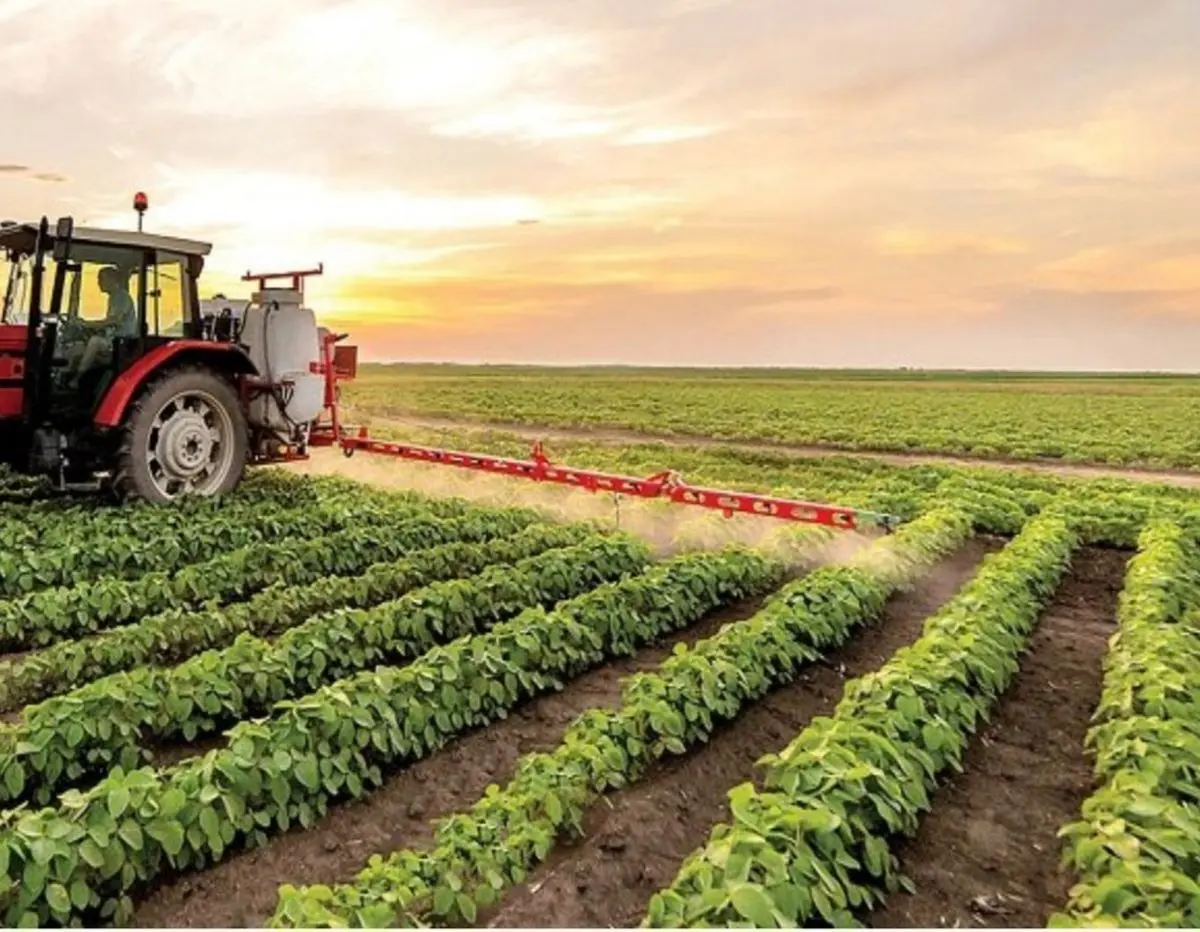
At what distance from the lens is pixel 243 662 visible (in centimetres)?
563

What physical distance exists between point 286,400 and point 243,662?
6.33 meters

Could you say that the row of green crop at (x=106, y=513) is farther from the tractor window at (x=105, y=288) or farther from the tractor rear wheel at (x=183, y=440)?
the tractor window at (x=105, y=288)

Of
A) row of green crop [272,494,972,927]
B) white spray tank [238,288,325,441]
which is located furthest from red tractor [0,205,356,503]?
row of green crop [272,494,972,927]

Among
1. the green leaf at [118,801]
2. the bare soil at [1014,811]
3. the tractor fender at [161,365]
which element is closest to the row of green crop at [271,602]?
the green leaf at [118,801]

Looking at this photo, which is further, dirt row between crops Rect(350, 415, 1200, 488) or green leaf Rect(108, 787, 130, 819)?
dirt row between crops Rect(350, 415, 1200, 488)

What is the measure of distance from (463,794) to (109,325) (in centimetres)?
734

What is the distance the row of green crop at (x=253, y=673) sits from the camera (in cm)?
466

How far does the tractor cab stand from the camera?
938cm

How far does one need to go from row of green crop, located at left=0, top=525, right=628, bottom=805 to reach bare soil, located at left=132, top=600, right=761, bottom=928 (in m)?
1.07

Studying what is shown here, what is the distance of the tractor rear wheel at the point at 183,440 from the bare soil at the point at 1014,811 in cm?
821

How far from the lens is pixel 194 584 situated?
7.61 meters

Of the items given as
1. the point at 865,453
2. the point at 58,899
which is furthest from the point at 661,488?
the point at 865,453

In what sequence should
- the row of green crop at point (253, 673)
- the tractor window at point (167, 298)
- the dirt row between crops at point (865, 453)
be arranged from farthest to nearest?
the dirt row between crops at point (865, 453) < the tractor window at point (167, 298) < the row of green crop at point (253, 673)

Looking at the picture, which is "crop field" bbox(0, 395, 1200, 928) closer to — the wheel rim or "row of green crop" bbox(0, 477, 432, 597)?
"row of green crop" bbox(0, 477, 432, 597)
